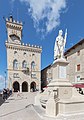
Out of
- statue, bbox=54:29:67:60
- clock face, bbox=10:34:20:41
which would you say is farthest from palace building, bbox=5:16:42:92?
statue, bbox=54:29:67:60

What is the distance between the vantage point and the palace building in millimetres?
44213

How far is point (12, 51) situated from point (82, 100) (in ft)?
127

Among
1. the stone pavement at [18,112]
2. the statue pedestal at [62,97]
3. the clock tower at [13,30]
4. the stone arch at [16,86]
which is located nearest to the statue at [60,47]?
the statue pedestal at [62,97]

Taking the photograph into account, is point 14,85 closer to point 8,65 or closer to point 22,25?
point 8,65

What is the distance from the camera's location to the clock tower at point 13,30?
1987 inches

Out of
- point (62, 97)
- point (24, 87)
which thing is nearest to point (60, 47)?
point (62, 97)

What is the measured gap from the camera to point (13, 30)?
5150 centimetres

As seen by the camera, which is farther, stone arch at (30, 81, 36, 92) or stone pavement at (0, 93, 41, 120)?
stone arch at (30, 81, 36, 92)

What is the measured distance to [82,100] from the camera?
856 cm

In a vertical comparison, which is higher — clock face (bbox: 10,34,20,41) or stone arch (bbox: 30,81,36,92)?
clock face (bbox: 10,34,20,41)

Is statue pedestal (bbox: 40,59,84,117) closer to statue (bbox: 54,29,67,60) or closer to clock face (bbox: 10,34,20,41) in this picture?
statue (bbox: 54,29,67,60)

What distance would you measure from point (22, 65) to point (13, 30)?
14.2 meters

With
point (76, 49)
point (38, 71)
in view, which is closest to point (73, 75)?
point (76, 49)

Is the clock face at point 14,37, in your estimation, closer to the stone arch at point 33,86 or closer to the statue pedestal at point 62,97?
the stone arch at point 33,86
